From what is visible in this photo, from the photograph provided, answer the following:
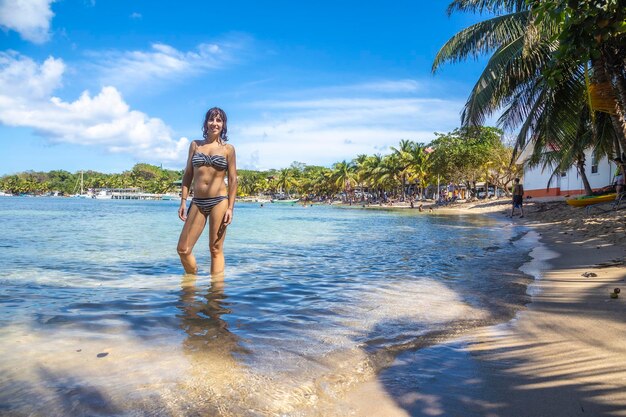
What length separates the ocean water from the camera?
2445mm

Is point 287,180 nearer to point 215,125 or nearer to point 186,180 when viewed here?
point 186,180

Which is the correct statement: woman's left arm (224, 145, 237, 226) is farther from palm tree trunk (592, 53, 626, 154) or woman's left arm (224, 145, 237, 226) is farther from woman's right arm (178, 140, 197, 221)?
palm tree trunk (592, 53, 626, 154)

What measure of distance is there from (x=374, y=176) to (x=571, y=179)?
40.0 m

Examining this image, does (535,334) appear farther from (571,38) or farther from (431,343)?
(571,38)

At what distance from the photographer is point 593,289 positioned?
4.79 metres

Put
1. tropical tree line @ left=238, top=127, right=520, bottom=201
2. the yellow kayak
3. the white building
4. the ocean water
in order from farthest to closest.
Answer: tropical tree line @ left=238, top=127, right=520, bottom=201, the white building, the yellow kayak, the ocean water

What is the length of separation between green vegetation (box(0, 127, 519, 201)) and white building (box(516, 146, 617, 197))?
429 centimetres

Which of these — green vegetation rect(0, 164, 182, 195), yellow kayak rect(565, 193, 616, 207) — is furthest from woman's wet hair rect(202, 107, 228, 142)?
green vegetation rect(0, 164, 182, 195)

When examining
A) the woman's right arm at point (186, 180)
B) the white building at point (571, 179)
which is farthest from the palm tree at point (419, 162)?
the woman's right arm at point (186, 180)

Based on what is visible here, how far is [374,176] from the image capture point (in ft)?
234

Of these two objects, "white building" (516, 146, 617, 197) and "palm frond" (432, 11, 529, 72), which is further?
"white building" (516, 146, 617, 197)

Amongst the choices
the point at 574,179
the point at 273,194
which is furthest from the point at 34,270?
the point at 273,194

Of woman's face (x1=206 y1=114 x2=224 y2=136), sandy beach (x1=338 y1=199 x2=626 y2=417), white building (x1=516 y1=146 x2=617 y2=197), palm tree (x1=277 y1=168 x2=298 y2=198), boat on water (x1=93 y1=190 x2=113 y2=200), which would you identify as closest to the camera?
sandy beach (x1=338 y1=199 x2=626 y2=417)

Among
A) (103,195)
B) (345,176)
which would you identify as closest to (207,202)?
(345,176)
